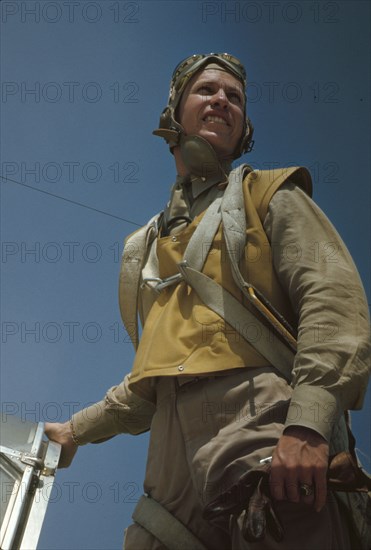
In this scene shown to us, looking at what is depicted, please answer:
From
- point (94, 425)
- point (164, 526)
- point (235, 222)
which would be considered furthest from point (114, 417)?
point (235, 222)

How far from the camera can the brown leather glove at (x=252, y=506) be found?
2291 millimetres

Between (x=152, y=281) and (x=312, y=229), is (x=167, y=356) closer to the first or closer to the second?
(x=152, y=281)

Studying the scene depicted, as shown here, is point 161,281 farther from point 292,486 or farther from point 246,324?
point 292,486

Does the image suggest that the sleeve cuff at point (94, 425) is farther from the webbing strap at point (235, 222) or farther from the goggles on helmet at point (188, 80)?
the goggles on helmet at point (188, 80)

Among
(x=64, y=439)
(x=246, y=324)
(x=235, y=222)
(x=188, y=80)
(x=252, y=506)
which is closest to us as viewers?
(x=252, y=506)

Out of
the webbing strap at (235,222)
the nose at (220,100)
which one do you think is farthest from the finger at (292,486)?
the nose at (220,100)

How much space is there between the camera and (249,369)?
8.86 ft

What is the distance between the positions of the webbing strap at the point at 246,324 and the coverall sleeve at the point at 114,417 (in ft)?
2.30

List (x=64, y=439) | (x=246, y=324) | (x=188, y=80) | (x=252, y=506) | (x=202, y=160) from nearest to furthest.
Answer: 1. (x=252, y=506)
2. (x=246, y=324)
3. (x=202, y=160)
4. (x=64, y=439)
5. (x=188, y=80)

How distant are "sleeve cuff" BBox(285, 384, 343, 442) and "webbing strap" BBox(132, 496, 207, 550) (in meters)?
0.55

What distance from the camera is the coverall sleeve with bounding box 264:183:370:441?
2.46 m

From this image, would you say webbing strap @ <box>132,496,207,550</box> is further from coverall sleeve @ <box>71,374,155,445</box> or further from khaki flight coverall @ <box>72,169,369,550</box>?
coverall sleeve @ <box>71,374,155,445</box>

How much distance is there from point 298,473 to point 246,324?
0.61 m

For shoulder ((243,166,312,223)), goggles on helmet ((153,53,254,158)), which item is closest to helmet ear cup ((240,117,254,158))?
goggles on helmet ((153,53,254,158))
